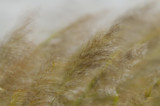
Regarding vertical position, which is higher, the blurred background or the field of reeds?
the blurred background

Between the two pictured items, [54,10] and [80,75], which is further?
[54,10]

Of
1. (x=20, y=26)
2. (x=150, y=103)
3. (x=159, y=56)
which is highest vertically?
(x=159, y=56)

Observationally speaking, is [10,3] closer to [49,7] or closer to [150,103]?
[49,7]

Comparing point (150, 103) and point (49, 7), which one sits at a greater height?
point (49, 7)

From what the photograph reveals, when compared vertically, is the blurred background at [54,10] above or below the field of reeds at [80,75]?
above

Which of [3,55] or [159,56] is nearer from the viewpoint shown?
[3,55]

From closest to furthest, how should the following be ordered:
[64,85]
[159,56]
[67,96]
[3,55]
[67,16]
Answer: [64,85]
[67,96]
[3,55]
[159,56]
[67,16]

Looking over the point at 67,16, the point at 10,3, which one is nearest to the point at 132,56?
the point at 67,16

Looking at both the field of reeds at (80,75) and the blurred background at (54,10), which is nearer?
the field of reeds at (80,75)

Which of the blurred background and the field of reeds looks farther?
the blurred background

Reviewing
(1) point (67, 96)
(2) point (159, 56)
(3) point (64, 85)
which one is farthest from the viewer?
(2) point (159, 56)

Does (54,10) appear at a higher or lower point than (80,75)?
higher
